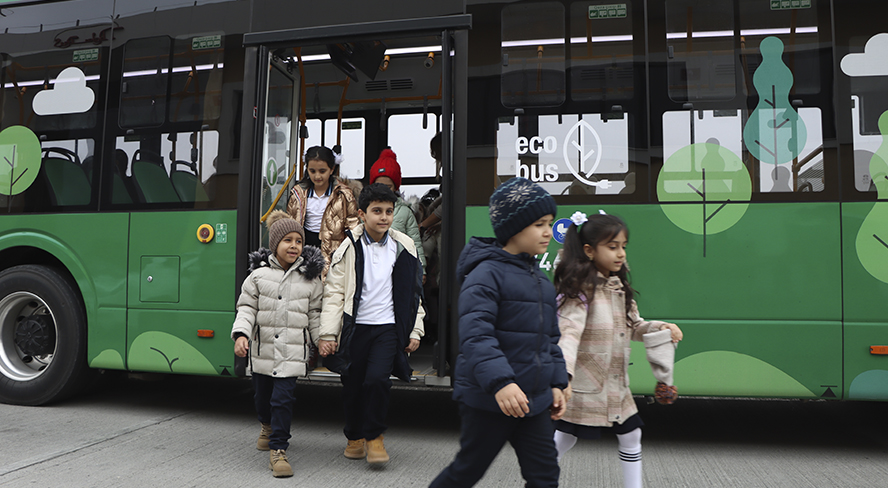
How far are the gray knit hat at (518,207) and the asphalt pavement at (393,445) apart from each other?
1805mm

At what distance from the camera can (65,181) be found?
5.21 m

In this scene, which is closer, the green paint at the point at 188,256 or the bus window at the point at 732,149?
the bus window at the point at 732,149

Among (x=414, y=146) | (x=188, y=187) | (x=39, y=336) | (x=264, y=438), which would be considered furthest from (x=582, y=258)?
(x=39, y=336)

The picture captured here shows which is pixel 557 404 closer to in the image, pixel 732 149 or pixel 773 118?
pixel 732 149

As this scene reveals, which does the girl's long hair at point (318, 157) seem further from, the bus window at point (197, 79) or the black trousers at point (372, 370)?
the black trousers at point (372, 370)

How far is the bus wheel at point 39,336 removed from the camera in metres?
5.09

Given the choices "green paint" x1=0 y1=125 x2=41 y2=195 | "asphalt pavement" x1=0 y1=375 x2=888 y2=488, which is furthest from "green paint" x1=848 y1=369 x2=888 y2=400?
"green paint" x1=0 y1=125 x2=41 y2=195

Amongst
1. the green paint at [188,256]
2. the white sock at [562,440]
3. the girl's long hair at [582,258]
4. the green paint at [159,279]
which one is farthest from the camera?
the green paint at [159,279]

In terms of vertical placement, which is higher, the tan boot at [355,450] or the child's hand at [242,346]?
the child's hand at [242,346]

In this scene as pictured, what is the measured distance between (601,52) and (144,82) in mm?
3650

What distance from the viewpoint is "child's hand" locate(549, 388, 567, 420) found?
2414 mm

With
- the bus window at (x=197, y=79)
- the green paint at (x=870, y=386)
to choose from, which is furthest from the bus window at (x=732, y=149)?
the bus window at (x=197, y=79)

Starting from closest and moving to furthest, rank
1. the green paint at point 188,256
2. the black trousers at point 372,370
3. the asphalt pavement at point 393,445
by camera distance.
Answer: the asphalt pavement at point 393,445
the black trousers at point 372,370
the green paint at point 188,256

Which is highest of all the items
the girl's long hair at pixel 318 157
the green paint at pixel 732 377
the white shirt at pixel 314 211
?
the girl's long hair at pixel 318 157
